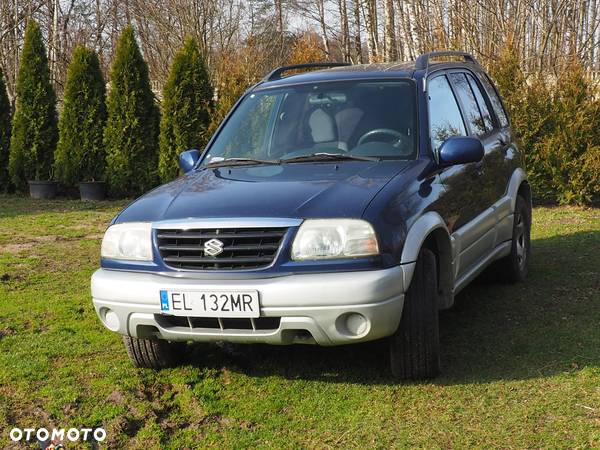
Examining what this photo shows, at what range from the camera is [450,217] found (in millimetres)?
4598

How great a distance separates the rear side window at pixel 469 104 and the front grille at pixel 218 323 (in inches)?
99.3

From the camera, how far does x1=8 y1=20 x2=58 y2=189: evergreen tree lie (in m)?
14.7

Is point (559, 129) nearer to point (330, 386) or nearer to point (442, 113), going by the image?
point (442, 113)

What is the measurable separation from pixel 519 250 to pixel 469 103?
1.47 metres

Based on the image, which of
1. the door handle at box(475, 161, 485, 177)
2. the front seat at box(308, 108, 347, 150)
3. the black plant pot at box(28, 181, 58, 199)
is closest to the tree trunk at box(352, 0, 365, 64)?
the black plant pot at box(28, 181, 58, 199)

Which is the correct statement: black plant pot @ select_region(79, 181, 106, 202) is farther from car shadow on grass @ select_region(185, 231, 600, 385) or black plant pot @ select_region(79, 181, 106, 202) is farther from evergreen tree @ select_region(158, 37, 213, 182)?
car shadow on grass @ select_region(185, 231, 600, 385)

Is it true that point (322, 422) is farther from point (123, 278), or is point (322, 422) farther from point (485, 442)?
point (123, 278)

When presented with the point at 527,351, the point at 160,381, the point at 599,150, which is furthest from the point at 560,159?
the point at 160,381

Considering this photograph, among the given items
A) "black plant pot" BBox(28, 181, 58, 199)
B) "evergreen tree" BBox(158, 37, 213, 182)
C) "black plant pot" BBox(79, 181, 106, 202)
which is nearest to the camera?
"evergreen tree" BBox(158, 37, 213, 182)

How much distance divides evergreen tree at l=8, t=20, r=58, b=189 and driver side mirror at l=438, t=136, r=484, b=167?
458 inches

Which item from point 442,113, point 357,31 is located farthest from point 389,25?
point 442,113

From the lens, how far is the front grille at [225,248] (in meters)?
3.81

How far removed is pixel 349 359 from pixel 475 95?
2.50 m

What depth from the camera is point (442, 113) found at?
16.8 ft
